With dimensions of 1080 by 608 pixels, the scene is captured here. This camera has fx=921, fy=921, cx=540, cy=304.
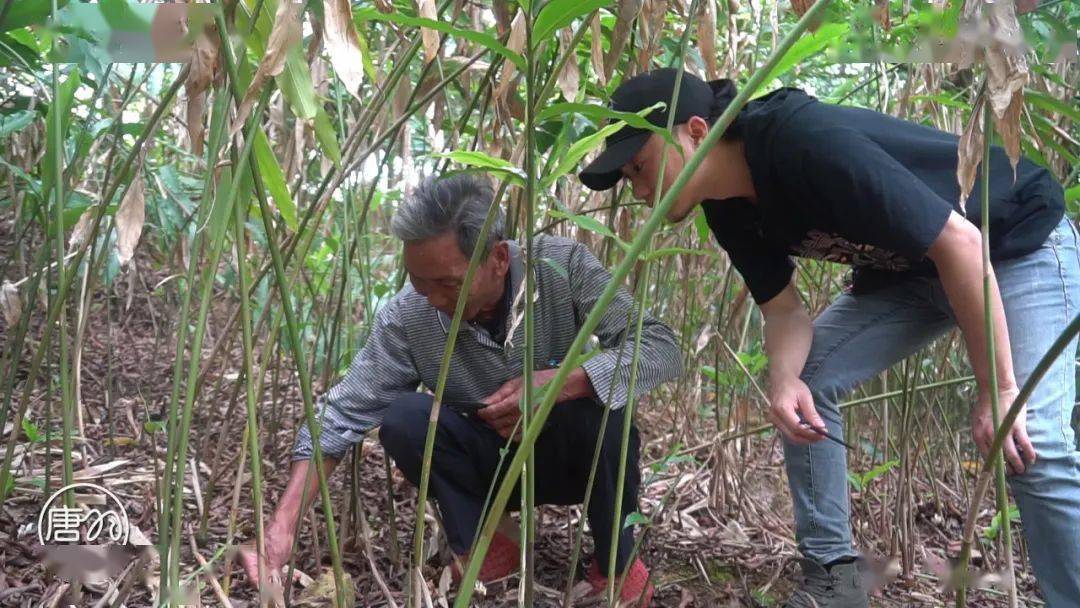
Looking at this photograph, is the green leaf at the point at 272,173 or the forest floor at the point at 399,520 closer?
the green leaf at the point at 272,173

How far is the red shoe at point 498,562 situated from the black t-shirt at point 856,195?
580mm

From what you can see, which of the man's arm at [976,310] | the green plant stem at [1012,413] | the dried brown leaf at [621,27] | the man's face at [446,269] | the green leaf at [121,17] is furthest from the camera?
the man's face at [446,269]

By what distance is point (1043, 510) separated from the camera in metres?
1.09

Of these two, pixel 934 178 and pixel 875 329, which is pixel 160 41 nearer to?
pixel 934 178

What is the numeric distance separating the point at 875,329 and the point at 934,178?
0.27 metres

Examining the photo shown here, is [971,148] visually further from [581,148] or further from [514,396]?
[514,396]

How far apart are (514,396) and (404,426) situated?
19 centimetres

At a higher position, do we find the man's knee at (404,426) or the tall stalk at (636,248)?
the tall stalk at (636,248)

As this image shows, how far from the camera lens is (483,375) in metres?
1.53

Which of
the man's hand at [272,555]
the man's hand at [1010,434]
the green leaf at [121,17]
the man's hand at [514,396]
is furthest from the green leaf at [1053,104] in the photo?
the man's hand at [272,555]

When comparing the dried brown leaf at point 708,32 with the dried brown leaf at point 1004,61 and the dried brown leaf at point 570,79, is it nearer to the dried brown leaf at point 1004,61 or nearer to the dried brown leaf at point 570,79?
the dried brown leaf at point 570,79

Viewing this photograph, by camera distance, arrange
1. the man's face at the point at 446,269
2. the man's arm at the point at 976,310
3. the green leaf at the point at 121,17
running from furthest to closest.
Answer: the man's face at the point at 446,269 → the man's arm at the point at 976,310 → the green leaf at the point at 121,17

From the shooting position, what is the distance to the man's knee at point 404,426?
144cm

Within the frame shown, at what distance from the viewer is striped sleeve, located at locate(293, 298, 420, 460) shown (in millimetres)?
1459
